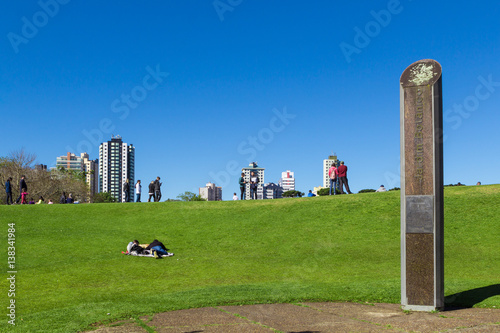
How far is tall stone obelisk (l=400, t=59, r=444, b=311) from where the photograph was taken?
9398mm

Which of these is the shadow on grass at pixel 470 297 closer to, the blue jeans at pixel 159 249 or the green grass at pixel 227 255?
the green grass at pixel 227 255

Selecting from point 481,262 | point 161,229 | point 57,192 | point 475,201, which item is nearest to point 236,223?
point 161,229

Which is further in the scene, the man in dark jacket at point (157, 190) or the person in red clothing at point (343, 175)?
the man in dark jacket at point (157, 190)

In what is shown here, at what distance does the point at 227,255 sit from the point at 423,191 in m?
10.8

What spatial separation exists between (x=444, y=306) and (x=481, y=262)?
8.22 m

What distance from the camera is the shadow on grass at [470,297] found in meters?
9.74

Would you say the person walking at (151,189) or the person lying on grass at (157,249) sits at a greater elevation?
the person walking at (151,189)

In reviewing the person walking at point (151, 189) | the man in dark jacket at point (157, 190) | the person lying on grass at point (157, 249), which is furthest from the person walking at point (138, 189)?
the person lying on grass at point (157, 249)

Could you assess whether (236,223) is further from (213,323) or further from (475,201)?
(213,323)

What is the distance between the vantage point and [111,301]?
10750 mm

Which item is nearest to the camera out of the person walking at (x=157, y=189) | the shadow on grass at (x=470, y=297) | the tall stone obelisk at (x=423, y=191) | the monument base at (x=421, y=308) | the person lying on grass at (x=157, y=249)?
the monument base at (x=421, y=308)

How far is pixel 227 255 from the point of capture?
1848 cm

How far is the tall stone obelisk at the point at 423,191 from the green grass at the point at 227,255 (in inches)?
41.9

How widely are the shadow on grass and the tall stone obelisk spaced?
29.8 inches
